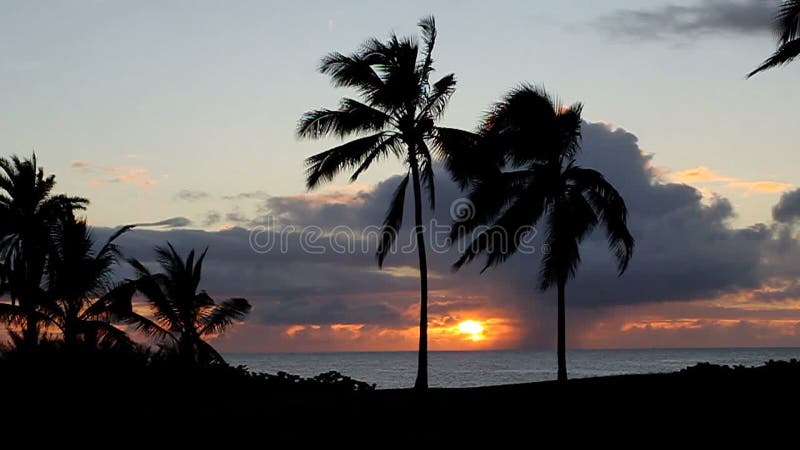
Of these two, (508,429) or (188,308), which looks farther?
(188,308)

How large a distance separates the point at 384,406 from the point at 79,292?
15510mm

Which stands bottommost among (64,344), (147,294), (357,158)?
(64,344)

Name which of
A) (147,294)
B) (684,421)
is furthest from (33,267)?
(684,421)

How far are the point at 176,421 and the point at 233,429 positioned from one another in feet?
4.73

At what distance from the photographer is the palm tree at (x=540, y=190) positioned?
32.0 m

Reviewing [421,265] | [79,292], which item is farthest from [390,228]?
[79,292]

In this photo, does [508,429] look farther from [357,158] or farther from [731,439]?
[357,158]

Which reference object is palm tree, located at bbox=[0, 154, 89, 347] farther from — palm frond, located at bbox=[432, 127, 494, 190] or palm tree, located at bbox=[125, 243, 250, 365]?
palm frond, located at bbox=[432, 127, 494, 190]

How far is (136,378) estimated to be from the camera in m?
26.1

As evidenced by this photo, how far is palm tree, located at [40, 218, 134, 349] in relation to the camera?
35344mm

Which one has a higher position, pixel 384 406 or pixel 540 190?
pixel 540 190

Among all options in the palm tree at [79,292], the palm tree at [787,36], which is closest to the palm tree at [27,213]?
the palm tree at [79,292]

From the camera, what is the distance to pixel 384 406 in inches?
1014

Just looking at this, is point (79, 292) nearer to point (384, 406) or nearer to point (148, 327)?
point (148, 327)
